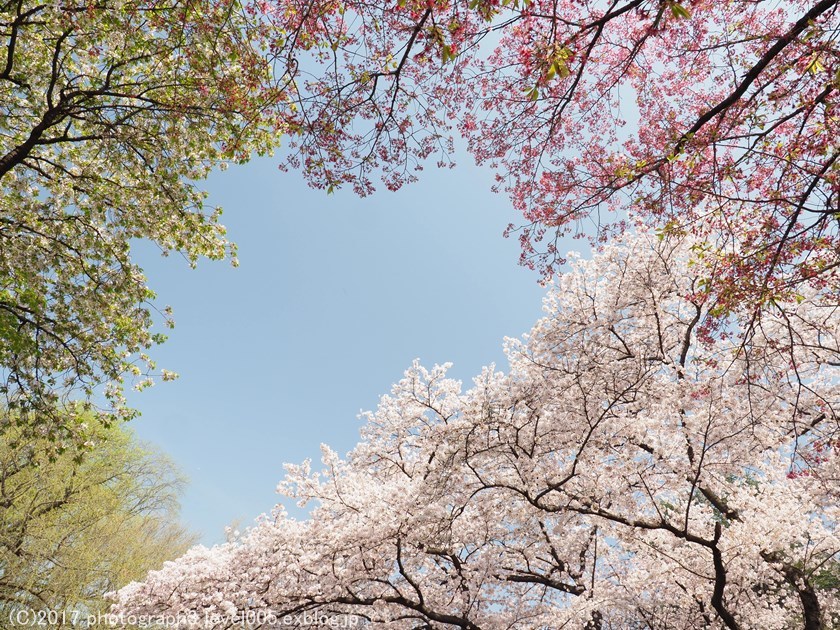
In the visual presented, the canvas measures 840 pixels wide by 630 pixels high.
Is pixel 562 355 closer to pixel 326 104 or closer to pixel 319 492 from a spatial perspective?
pixel 319 492

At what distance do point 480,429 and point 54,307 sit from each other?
7.09 m

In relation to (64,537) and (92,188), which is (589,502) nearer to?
(92,188)

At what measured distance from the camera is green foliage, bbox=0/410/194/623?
34.8 ft

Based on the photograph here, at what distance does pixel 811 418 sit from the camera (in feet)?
26.7

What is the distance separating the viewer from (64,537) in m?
12.1

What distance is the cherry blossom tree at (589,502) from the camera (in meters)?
7.16

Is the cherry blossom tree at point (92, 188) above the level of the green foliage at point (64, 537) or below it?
above

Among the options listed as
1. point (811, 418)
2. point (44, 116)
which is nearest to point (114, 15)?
point (44, 116)

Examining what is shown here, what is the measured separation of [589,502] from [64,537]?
12916mm

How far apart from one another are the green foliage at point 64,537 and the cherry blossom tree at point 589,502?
133 inches

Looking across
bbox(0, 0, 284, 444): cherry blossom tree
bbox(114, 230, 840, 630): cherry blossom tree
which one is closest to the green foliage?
bbox(0, 0, 284, 444): cherry blossom tree

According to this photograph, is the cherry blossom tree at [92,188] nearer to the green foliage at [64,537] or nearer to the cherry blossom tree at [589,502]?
the green foliage at [64,537]

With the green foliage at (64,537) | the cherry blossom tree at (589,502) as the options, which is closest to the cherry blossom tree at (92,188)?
Result: the green foliage at (64,537)

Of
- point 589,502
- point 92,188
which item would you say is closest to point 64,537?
point 92,188
